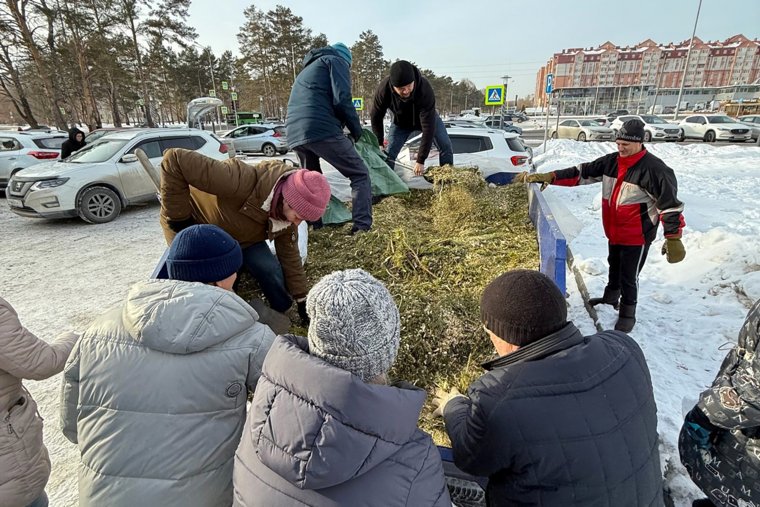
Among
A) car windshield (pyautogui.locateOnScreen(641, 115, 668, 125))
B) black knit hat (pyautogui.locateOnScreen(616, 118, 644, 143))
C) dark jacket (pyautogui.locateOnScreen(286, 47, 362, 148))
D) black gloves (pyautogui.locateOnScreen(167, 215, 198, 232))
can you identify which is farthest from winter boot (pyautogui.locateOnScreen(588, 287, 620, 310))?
car windshield (pyautogui.locateOnScreen(641, 115, 668, 125))

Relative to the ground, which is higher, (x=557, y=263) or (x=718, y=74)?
(x=718, y=74)

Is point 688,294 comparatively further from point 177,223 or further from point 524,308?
point 177,223

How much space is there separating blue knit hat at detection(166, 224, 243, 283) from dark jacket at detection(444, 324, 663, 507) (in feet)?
3.59

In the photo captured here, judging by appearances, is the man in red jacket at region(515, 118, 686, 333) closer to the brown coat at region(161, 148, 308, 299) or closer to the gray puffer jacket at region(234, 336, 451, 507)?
the brown coat at region(161, 148, 308, 299)

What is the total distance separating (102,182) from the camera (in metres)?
6.76

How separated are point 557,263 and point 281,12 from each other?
132 feet

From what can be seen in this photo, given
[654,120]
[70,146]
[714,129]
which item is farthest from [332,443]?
[654,120]

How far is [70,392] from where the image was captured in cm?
129

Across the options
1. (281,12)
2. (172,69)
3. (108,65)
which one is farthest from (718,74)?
(108,65)

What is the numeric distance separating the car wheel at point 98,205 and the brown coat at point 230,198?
5.44 meters

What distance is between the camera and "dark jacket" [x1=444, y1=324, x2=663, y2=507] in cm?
106

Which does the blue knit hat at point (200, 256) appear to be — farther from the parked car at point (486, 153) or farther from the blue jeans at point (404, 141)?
the parked car at point (486, 153)

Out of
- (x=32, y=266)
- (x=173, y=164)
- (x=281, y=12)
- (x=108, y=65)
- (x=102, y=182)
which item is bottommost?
(x=32, y=266)

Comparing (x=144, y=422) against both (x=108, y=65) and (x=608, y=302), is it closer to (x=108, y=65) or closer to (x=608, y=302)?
(x=608, y=302)
